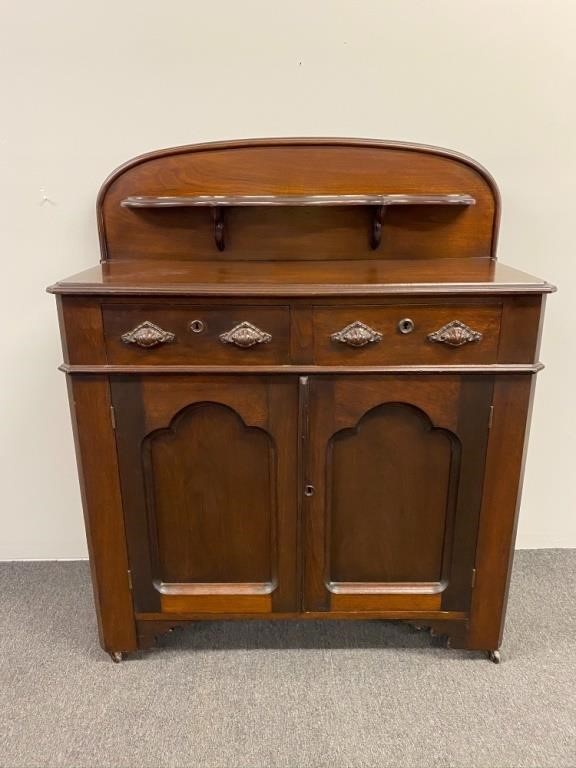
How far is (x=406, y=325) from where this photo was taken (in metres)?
1.02

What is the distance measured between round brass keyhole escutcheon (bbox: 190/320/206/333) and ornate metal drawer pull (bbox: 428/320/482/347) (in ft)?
1.40

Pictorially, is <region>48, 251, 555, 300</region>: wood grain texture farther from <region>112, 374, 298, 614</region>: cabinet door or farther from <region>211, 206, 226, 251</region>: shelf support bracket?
<region>112, 374, 298, 614</region>: cabinet door

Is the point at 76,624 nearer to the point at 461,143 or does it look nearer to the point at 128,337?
the point at 128,337

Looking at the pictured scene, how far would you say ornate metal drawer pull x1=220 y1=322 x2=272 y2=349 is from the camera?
1017mm

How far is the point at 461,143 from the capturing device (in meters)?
1.30

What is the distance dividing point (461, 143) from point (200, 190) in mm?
632

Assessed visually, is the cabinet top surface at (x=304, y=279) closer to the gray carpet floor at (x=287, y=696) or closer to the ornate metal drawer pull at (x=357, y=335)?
the ornate metal drawer pull at (x=357, y=335)

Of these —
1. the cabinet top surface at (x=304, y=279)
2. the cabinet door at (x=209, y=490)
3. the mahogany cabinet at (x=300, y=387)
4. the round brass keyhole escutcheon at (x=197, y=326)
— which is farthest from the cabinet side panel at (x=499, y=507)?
the round brass keyhole escutcheon at (x=197, y=326)

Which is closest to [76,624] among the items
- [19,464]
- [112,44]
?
[19,464]

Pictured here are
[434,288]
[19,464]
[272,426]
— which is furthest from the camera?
[19,464]

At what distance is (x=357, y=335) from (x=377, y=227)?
0.35 m

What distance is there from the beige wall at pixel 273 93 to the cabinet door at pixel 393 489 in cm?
56

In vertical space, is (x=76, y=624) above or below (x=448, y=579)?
below

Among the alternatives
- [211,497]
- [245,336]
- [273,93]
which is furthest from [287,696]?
[273,93]
